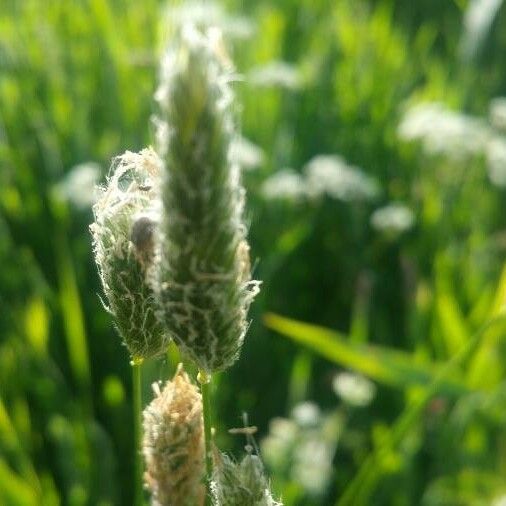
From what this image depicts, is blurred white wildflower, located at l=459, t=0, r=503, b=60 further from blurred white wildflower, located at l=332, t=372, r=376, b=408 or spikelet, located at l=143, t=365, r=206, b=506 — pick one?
spikelet, located at l=143, t=365, r=206, b=506

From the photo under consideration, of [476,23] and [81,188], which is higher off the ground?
[476,23]

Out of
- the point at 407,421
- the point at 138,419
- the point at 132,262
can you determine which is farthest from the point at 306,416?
the point at 132,262

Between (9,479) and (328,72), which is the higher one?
(328,72)

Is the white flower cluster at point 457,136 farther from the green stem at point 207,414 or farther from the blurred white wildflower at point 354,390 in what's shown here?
the green stem at point 207,414

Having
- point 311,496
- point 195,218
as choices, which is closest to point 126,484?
point 311,496

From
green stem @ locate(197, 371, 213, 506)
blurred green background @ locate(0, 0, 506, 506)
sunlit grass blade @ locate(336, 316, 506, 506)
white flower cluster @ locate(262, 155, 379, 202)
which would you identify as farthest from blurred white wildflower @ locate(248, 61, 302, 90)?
green stem @ locate(197, 371, 213, 506)

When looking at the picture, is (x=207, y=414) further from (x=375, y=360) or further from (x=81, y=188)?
(x=81, y=188)

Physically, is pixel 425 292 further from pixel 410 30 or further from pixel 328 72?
pixel 410 30
